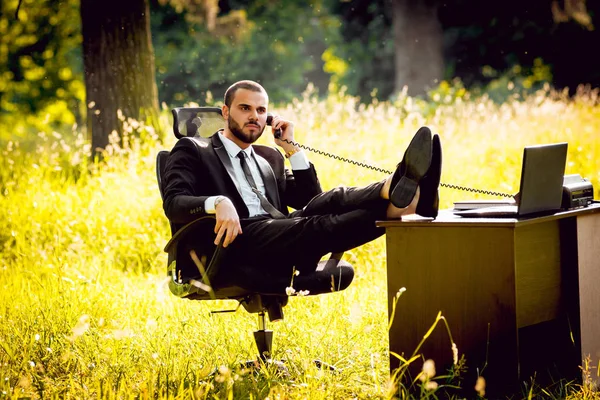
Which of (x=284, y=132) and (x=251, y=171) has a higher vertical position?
(x=284, y=132)

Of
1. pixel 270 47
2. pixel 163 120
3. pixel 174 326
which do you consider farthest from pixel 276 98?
pixel 174 326

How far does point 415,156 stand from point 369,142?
16.4 feet

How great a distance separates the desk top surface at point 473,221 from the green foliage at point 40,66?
1581 cm

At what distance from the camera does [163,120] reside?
30.7 ft

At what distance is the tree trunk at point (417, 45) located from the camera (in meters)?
19.3

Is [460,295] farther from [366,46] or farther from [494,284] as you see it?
[366,46]

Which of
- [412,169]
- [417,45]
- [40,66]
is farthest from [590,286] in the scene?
[40,66]

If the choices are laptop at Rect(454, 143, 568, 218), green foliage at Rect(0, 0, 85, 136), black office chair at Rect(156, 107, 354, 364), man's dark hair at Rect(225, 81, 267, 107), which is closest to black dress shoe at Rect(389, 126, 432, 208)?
laptop at Rect(454, 143, 568, 218)

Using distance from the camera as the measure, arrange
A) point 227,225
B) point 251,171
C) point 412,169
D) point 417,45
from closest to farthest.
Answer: point 412,169 < point 227,225 < point 251,171 < point 417,45

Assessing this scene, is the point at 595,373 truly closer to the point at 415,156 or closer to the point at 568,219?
the point at 568,219

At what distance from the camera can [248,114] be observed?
439cm

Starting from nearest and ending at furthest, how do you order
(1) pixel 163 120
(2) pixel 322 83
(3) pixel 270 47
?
(1) pixel 163 120 → (3) pixel 270 47 → (2) pixel 322 83

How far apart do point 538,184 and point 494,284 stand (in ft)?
1.48

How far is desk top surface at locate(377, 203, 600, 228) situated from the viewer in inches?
136
